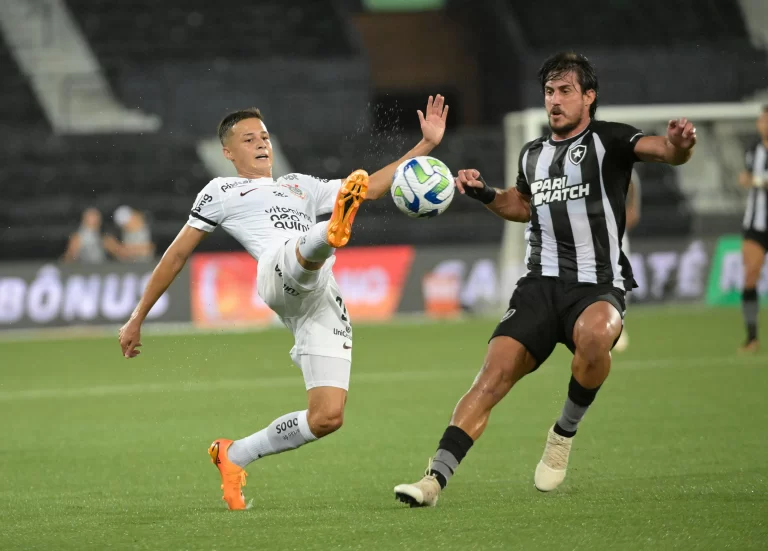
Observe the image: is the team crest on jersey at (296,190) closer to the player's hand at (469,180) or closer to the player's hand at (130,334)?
the player's hand at (469,180)

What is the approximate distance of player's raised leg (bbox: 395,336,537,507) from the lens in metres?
5.68

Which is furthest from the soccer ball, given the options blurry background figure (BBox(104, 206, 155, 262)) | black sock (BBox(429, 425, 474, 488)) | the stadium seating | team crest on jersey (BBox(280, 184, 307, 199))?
the stadium seating

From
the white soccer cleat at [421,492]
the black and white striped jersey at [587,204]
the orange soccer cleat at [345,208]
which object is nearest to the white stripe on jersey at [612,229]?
the black and white striped jersey at [587,204]

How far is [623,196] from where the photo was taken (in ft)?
19.5

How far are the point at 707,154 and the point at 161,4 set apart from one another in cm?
1105

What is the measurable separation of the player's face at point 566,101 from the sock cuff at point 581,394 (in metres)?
1.20

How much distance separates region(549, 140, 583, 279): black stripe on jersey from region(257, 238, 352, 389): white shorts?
1.07m

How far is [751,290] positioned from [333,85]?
12538 millimetres

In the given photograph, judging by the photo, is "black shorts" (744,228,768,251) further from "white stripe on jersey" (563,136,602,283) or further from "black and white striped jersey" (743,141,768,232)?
"white stripe on jersey" (563,136,602,283)

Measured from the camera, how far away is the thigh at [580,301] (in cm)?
580

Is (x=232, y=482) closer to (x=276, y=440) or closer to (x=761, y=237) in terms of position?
(x=276, y=440)

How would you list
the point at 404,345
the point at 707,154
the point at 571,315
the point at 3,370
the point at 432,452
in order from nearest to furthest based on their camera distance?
the point at 571,315 → the point at 432,452 → the point at 3,370 → the point at 404,345 → the point at 707,154

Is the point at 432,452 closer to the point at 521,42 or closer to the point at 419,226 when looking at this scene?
the point at 419,226

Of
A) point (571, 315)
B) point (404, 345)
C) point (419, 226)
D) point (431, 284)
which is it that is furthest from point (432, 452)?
point (419, 226)
